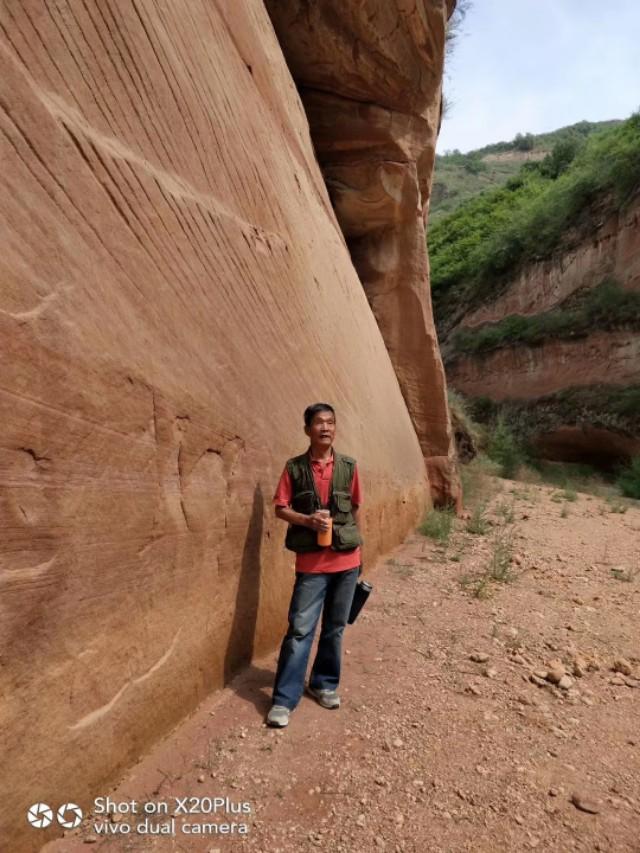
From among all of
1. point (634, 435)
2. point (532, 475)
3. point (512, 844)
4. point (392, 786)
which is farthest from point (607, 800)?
point (634, 435)

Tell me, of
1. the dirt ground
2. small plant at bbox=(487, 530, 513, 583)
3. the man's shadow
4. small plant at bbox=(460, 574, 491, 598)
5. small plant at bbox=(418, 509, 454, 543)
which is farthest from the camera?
small plant at bbox=(418, 509, 454, 543)

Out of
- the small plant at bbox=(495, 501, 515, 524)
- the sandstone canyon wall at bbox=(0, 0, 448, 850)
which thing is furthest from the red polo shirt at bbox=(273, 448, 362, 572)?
the small plant at bbox=(495, 501, 515, 524)

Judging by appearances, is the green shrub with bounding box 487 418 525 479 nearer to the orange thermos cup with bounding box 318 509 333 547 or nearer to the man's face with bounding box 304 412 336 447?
the man's face with bounding box 304 412 336 447

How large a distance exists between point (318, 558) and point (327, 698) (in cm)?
59

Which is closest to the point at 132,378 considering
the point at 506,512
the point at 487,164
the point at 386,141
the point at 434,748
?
the point at 434,748

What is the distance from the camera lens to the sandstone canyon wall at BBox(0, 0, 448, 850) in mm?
1454

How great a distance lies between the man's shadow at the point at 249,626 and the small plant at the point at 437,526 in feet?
10.1

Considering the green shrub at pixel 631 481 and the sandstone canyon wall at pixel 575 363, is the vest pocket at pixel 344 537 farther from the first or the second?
the sandstone canyon wall at pixel 575 363

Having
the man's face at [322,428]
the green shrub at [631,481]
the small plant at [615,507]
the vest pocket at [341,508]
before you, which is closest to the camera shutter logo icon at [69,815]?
the vest pocket at [341,508]

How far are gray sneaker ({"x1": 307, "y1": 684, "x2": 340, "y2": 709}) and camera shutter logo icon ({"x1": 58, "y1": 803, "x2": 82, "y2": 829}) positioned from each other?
99 centimetres

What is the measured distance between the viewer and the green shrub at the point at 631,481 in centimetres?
1084

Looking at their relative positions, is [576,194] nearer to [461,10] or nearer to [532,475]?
[532,475]

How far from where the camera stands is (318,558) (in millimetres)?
2213

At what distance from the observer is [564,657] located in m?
2.78
